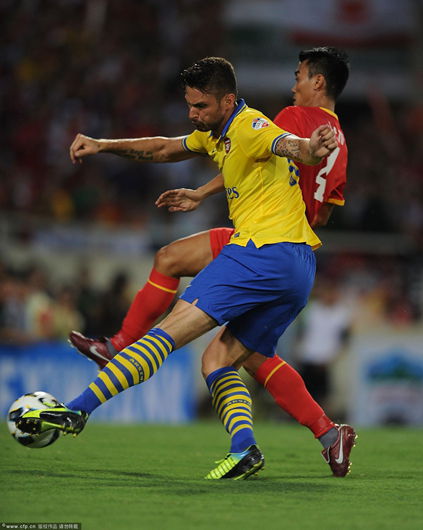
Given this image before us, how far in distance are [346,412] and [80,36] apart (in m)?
9.21

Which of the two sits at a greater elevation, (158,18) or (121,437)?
(158,18)

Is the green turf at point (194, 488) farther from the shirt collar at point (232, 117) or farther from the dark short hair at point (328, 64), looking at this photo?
the dark short hair at point (328, 64)

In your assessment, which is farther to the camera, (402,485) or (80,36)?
(80,36)

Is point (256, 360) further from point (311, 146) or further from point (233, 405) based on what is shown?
point (311, 146)

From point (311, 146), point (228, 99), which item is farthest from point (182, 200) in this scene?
point (311, 146)

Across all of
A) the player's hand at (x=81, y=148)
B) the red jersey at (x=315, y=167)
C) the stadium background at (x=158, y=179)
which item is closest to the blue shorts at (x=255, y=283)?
the red jersey at (x=315, y=167)

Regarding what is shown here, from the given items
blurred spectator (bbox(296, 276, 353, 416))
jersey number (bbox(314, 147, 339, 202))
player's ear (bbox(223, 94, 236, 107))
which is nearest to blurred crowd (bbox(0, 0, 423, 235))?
blurred spectator (bbox(296, 276, 353, 416))

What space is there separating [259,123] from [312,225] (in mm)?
916

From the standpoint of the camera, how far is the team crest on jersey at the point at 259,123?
5594 mm

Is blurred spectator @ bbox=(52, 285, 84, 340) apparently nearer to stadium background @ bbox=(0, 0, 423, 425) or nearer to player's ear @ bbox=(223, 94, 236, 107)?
stadium background @ bbox=(0, 0, 423, 425)

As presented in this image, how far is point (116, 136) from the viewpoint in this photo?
16.8 meters

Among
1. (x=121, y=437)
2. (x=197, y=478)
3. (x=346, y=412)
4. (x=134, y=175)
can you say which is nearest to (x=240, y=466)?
(x=197, y=478)

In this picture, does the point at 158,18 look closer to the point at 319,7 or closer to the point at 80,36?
the point at 80,36

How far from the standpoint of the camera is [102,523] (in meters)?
4.13
